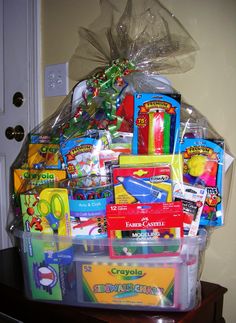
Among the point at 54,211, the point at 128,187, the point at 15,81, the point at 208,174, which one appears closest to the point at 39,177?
the point at 54,211

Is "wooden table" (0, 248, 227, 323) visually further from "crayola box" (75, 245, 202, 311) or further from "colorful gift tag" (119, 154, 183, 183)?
"colorful gift tag" (119, 154, 183, 183)

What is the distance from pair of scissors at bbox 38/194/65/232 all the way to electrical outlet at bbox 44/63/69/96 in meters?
0.56

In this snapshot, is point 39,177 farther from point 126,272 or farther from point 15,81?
point 15,81

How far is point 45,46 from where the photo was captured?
1.08 metres

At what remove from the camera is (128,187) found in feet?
1.82

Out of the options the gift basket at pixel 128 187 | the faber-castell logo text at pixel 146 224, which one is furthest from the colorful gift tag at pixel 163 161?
the faber-castell logo text at pixel 146 224

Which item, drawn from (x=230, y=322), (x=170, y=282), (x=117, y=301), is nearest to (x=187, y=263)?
(x=170, y=282)

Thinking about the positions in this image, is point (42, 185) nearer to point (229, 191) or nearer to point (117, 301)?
point (117, 301)

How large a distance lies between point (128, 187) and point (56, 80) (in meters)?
0.65

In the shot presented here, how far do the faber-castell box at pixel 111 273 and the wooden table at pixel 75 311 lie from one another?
1 cm

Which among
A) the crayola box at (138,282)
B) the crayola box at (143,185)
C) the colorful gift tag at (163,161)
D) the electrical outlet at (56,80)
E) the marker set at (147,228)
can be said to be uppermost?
the electrical outlet at (56,80)

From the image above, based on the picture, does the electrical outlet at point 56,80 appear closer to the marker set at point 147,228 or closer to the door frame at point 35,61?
the door frame at point 35,61

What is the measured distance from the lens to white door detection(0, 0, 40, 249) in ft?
3.58

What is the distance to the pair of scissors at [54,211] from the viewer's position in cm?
56
